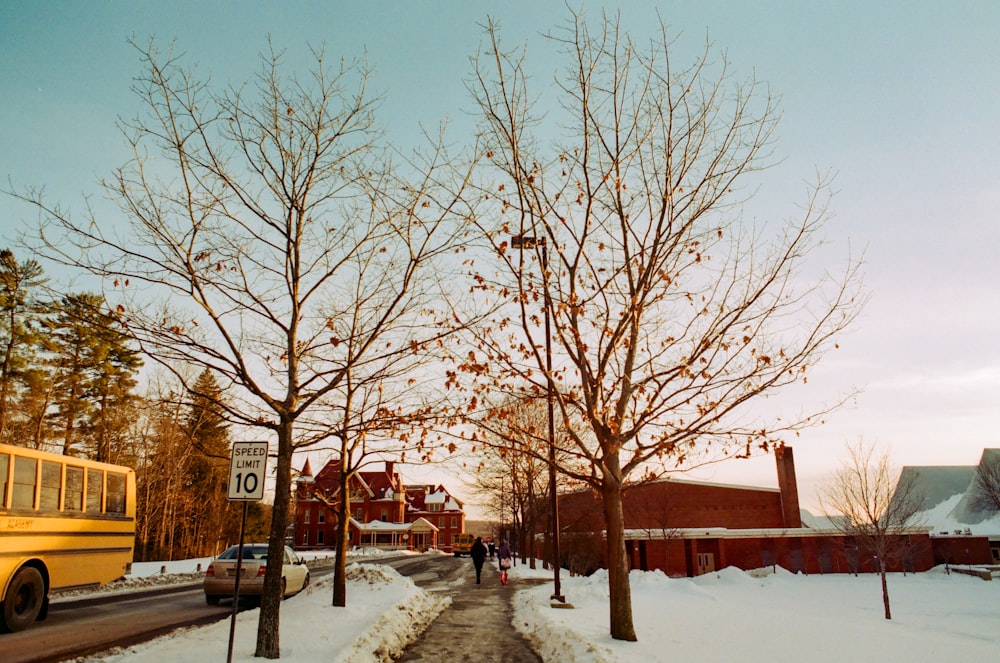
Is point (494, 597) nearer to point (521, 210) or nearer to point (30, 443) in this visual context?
point (521, 210)

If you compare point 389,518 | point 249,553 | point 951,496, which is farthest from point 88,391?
point 951,496

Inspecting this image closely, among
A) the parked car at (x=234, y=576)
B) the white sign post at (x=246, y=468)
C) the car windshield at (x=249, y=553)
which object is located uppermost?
the white sign post at (x=246, y=468)

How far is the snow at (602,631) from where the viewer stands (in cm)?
939

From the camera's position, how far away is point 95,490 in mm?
13680

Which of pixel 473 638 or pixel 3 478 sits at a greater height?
pixel 3 478

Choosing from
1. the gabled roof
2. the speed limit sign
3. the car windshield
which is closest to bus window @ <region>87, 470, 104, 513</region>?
the car windshield

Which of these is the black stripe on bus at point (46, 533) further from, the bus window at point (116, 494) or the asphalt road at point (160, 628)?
the asphalt road at point (160, 628)

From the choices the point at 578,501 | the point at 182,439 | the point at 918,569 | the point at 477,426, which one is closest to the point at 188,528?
the point at 182,439

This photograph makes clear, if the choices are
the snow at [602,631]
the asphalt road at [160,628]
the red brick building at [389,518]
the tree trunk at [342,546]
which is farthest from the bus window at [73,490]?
the red brick building at [389,518]

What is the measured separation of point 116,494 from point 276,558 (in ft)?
25.8

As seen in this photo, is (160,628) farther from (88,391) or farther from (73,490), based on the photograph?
(88,391)

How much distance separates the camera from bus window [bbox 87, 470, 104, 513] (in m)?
13.4

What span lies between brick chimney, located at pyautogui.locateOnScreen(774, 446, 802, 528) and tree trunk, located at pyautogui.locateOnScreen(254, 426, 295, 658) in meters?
50.2

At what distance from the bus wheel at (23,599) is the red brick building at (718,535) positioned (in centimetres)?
3155
